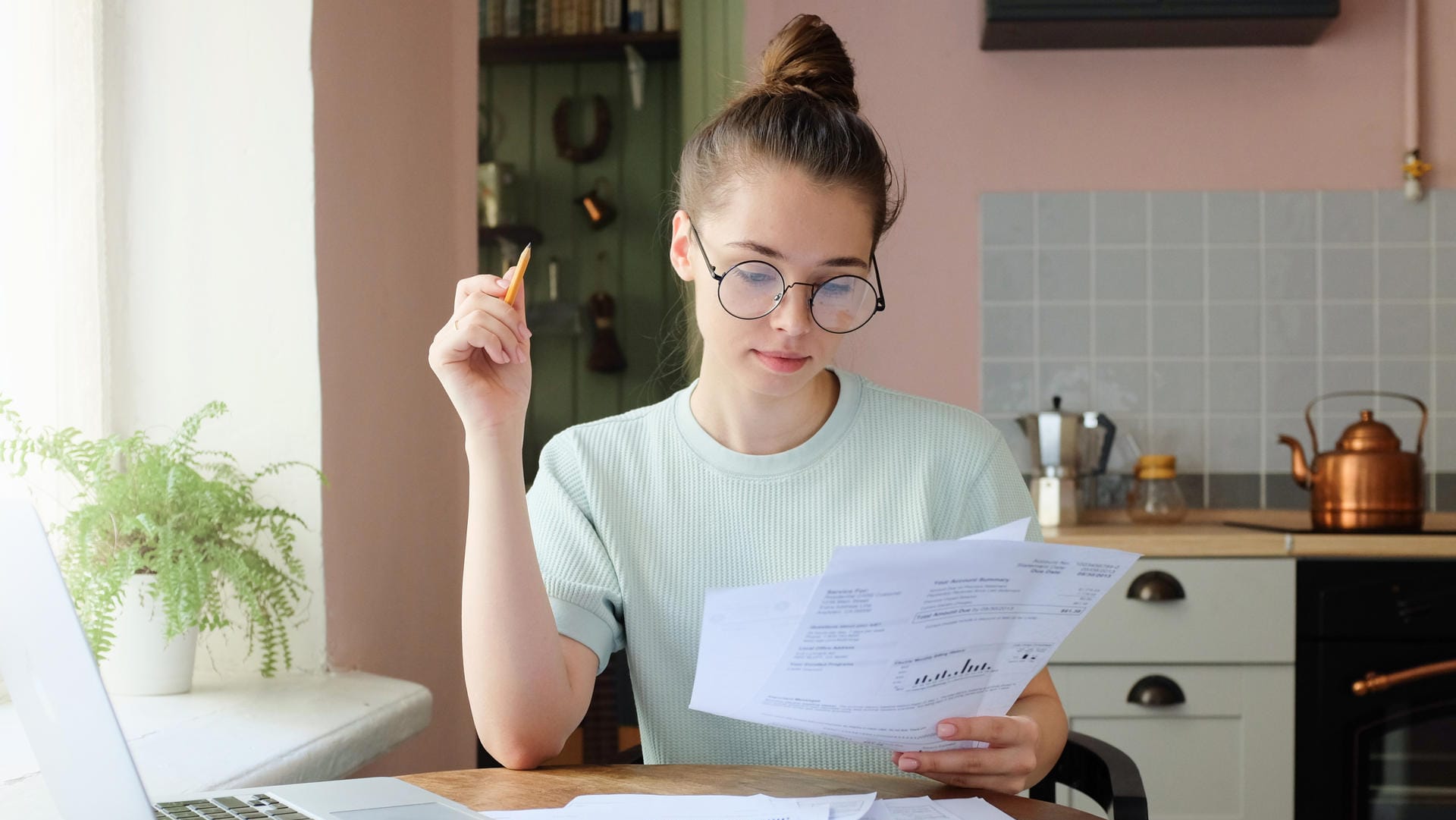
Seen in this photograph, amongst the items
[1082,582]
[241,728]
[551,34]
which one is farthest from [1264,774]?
[551,34]

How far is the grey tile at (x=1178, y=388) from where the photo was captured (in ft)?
9.53

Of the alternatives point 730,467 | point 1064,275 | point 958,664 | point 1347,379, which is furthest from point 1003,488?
point 1347,379

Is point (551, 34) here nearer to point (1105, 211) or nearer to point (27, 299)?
point (1105, 211)

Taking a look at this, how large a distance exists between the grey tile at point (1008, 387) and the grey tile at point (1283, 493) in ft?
1.89

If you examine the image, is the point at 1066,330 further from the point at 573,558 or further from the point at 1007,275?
the point at 573,558

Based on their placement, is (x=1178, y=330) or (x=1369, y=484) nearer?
(x=1369, y=484)

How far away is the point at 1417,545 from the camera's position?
2.24m

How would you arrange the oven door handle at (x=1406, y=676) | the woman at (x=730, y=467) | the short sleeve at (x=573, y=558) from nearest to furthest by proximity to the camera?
1. the woman at (x=730, y=467)
2. the short sleeve at (x=573, y=558)
3. the oven door handle at (x=1406, y=676)

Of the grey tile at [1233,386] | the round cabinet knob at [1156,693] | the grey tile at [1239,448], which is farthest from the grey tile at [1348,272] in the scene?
the round cabinet knob at [1156,693]

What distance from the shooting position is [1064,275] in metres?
2.94

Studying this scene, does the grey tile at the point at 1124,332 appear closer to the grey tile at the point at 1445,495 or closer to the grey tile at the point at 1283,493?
the grey tile at the point at 1283,493

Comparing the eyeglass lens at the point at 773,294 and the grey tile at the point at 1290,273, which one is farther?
the grey tile at the point at 1290,273

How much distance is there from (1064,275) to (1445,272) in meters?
0.89

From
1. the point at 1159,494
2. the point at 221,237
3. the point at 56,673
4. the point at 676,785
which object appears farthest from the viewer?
the point at 1159,494
